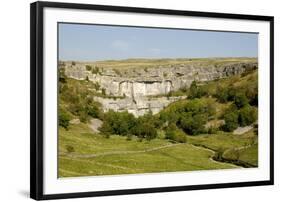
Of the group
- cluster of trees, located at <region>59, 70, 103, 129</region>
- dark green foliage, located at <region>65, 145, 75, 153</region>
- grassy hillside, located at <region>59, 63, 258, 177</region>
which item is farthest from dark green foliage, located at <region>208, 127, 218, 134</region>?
dark green foliage, located at <region>65, 145, 75, 153</region>

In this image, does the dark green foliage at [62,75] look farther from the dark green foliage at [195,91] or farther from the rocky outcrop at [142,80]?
the dark green foliage at [195,91]

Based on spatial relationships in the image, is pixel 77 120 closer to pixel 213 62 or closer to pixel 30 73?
pixel 30 73

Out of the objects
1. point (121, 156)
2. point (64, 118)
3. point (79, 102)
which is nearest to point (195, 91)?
point (121, 156)

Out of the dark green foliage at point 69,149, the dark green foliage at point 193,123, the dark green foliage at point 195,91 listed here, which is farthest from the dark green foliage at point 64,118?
the dark green foliage at point 195,91

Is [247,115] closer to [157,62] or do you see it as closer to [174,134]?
[174,134]

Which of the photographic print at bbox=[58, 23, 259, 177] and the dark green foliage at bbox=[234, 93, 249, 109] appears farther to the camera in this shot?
the dark green foliage at bbox=[234, 93, 249, 109]

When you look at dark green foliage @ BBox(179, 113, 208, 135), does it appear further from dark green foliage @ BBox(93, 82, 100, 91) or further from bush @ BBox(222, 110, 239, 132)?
dark green foliage @ BBox(93, 82, 100, 91)
